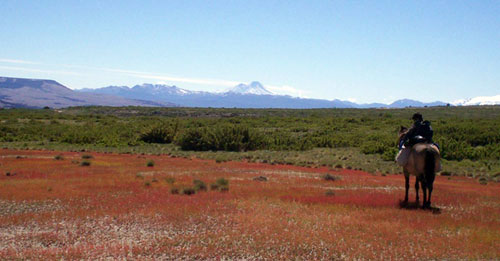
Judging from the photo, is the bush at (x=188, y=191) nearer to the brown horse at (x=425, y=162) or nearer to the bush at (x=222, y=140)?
the brown horse at (x=425, y=162)

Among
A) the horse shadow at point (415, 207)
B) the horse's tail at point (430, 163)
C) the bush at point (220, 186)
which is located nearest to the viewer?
the horse's tail at point (430, 163)

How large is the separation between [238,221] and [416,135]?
20.4 feet

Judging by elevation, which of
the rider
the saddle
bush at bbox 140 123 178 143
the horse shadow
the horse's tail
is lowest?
bush at bbox 140 123 178 143

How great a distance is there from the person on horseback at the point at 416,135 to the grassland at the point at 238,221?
1574mm

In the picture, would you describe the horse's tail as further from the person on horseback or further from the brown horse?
the person on horseback

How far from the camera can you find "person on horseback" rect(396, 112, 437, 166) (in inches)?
550

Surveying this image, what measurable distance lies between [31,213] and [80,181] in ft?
21.1

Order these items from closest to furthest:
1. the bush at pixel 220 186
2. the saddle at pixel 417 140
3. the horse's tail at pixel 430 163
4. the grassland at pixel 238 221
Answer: the grassland at pixel 238 221
the horse's tail at pixel 430 163
the saddle at pixel 417 140
the bush at pixel 220 186

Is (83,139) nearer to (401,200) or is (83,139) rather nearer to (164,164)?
(164,164)

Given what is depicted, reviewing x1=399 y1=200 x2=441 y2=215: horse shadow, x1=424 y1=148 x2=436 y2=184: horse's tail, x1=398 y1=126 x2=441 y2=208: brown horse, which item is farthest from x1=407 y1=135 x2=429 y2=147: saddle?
x1=399 y1=200 x2=441 y2=215: horse shadow

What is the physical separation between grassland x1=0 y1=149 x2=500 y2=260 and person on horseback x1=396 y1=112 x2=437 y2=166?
1.57m

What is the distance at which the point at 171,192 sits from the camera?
16.3 meters

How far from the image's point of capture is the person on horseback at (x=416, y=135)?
550 inches

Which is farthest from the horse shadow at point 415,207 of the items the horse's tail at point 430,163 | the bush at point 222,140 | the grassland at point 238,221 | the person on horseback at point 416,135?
the bush at point 222,140
